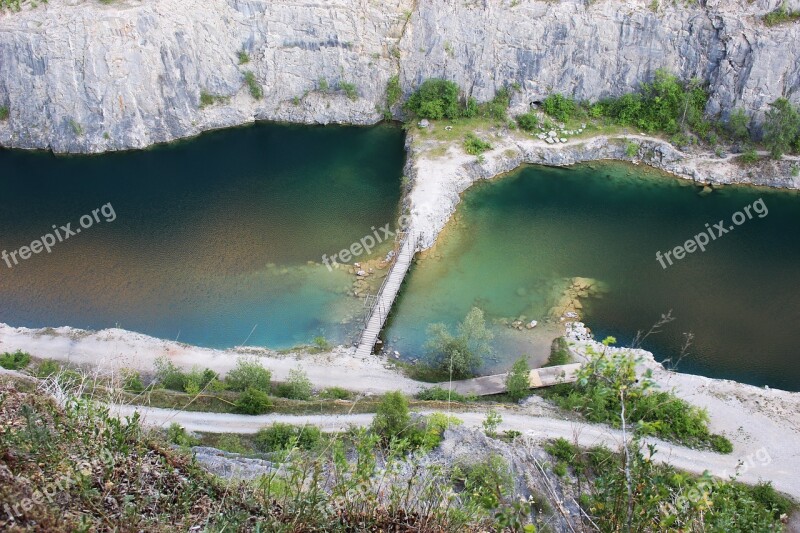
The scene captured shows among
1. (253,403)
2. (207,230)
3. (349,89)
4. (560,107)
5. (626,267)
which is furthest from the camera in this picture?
(349,89)

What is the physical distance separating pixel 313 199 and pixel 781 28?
37778 millimetres

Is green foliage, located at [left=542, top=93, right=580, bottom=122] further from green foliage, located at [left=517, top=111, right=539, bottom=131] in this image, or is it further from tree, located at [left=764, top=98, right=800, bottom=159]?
tree, located at [left=764, top=98, right=800, bottom=159]

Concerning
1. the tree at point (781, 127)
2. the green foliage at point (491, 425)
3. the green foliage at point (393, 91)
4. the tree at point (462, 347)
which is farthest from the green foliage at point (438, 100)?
the green foliage at point (491, 425)

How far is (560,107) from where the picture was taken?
5291 cm

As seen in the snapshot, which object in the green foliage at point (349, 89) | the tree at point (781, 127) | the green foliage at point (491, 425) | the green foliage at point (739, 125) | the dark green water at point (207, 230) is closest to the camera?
the green foliage at point (491, 425)

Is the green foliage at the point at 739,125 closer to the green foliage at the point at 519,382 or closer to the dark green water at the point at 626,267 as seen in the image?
the dark green water at the point at 626,267

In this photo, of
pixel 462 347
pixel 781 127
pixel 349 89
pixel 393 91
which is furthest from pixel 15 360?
pixel 781 127

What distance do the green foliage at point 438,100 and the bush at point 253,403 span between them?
31.5 m

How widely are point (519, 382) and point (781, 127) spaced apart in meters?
31.9

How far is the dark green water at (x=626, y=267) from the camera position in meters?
36.4

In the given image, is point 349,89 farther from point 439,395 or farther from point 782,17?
point 782,17

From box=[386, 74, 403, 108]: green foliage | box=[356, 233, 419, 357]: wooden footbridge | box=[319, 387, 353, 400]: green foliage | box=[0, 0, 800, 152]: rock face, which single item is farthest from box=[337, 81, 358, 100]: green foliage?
box=[319, 387, 353, 400]: green foliage

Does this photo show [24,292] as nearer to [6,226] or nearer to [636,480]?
[6,226]

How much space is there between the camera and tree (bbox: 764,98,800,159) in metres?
47.0
